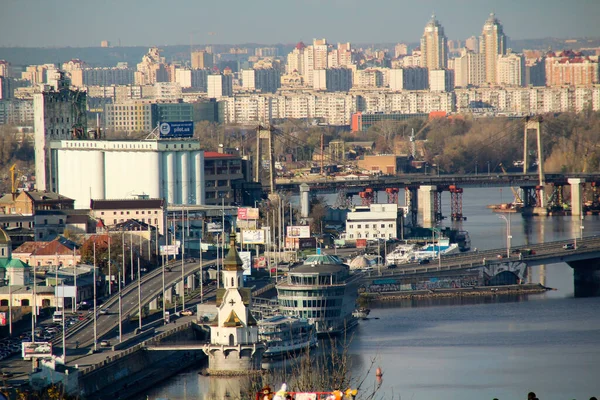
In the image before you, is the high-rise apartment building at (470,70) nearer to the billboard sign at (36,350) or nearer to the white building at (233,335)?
the white building at (233,335)

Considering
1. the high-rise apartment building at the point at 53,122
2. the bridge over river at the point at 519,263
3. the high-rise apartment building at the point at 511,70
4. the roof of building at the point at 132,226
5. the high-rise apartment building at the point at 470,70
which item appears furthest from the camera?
the high-rise apartment building at the point at 470,70

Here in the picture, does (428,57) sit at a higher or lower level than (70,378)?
higher

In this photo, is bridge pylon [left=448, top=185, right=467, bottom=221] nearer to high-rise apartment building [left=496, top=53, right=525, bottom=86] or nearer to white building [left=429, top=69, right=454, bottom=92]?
white building [left=429, top=69, right=454, bottom=92]

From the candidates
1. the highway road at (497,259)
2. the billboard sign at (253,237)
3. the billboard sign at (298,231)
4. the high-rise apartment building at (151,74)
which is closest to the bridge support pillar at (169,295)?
the highway road at (497,259)

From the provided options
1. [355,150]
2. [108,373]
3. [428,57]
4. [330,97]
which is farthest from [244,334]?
[428,57]

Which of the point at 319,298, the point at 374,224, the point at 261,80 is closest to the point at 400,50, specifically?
the point at 261,80

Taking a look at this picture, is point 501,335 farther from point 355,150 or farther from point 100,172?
point 355,150

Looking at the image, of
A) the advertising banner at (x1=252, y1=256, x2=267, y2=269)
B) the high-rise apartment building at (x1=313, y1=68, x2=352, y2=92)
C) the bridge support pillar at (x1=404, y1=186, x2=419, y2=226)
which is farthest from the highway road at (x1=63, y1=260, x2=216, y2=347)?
the high-rise apartment building at (x1=313, y1=68, x2=352, y2=92)
